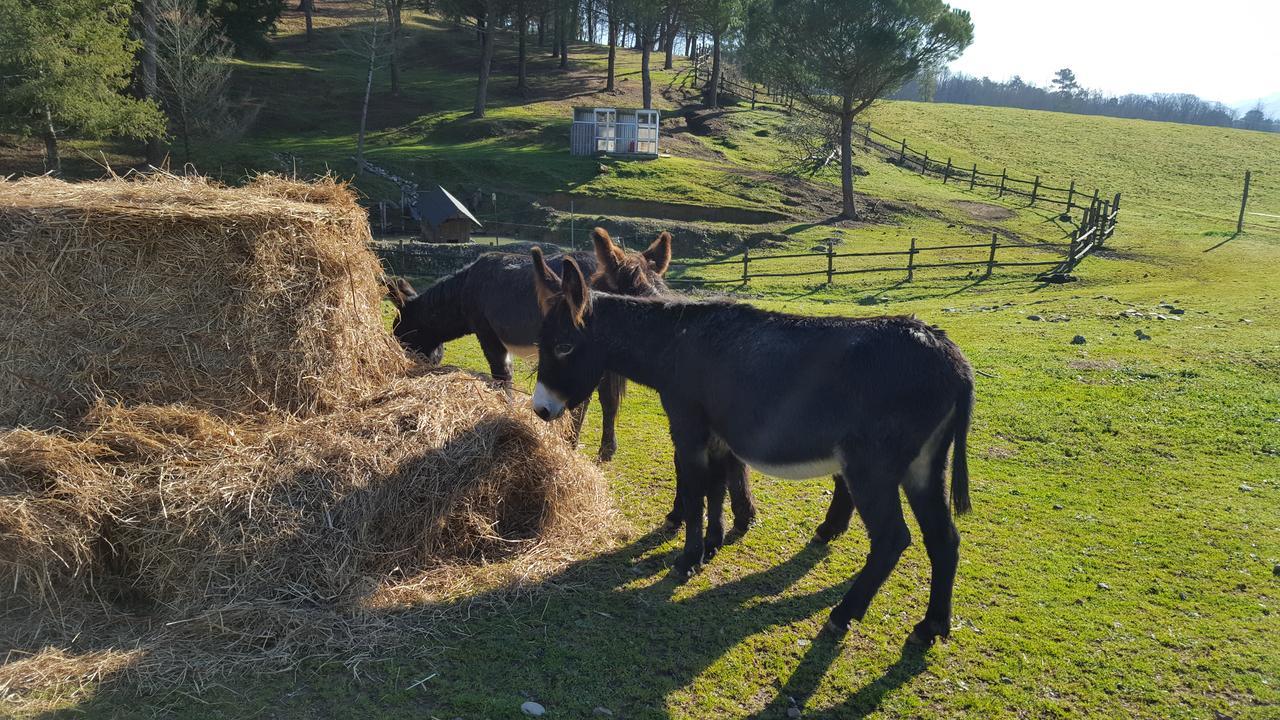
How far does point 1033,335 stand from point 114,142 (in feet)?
122

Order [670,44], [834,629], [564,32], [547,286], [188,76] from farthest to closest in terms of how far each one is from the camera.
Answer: [670,44], [564,32], [188,76], [547,286], [834,629]

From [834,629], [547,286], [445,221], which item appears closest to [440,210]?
[445,221]

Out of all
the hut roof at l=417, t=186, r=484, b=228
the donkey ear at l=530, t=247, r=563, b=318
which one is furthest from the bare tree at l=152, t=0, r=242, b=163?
the donkey ear at l=530, t=247, r=563, b=318

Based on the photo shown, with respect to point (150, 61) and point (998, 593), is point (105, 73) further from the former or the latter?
point (998, 593)

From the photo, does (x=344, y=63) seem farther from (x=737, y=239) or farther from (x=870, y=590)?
(x=870, y=590)

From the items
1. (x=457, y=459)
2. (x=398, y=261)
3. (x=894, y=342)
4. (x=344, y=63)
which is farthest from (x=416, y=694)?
(x=344, y=63)

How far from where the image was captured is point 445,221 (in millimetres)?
24547

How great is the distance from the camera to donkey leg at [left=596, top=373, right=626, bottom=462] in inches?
307

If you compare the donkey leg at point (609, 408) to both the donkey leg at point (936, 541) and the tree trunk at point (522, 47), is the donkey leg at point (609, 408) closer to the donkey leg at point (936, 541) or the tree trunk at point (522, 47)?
the donkey leg at point (936, 541)

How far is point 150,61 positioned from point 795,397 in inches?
1348

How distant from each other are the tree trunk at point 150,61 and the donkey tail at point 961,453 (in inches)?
1263

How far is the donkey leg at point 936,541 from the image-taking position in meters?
4.71

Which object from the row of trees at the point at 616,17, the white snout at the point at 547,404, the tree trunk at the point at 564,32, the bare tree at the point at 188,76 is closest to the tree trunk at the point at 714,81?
the row of trees at the point at 616,17

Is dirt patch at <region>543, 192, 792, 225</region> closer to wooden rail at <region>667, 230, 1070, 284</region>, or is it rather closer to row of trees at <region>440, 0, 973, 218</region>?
wooden rail at <region>667, 230, 1070, 284</region>
